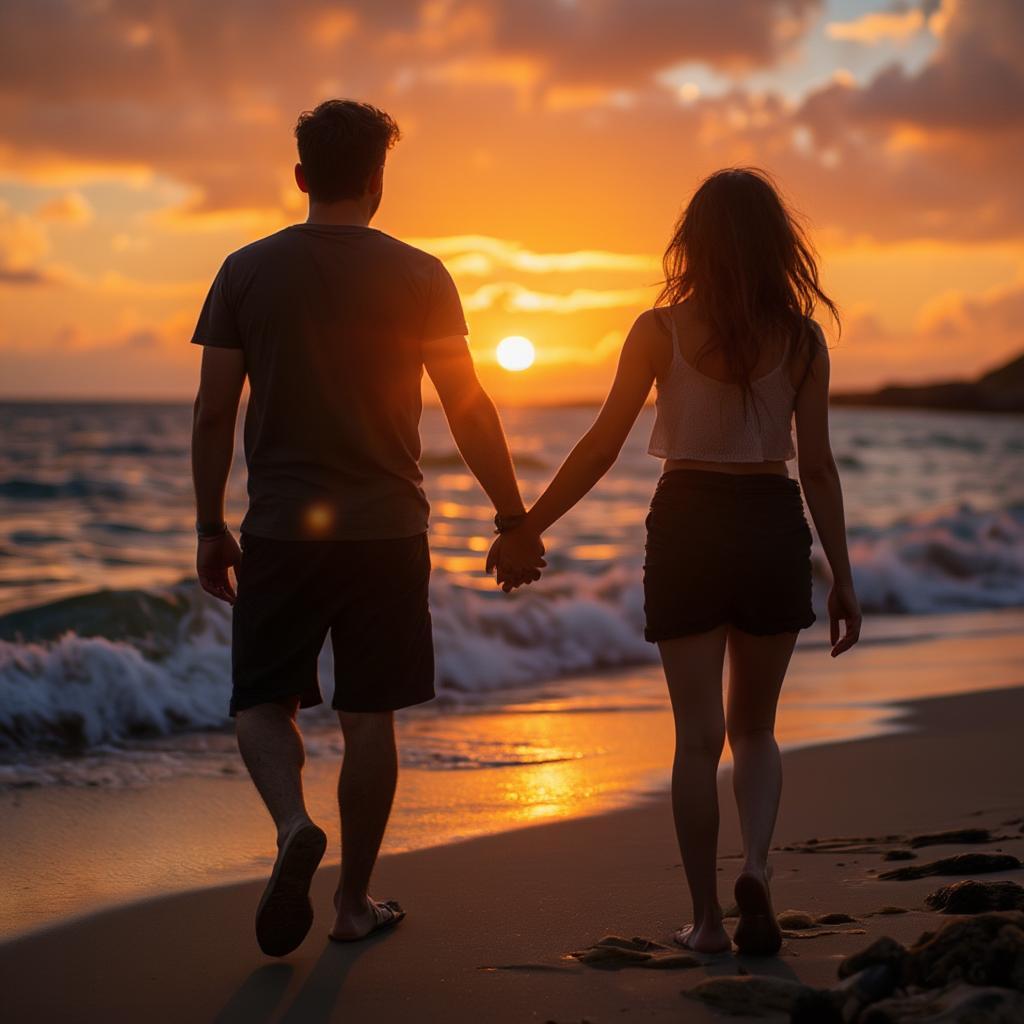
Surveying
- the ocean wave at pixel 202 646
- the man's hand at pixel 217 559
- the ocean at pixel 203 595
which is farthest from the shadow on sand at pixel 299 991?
the ocean wave at pixel 202 646

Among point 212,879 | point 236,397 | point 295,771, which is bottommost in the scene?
point 212,879

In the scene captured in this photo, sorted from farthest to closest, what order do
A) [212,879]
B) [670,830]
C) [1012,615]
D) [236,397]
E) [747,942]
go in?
[1012,615] < [670,830] < [212,879] < [236,397] < [747,942]

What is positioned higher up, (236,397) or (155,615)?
(236,397)

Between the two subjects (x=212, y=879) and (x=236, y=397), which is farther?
(x=212, y=879)

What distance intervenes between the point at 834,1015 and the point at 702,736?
2.71 ft

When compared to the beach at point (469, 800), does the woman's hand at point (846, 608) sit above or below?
above

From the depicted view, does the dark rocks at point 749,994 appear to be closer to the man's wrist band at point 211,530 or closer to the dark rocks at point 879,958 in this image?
the dark rocks at point 879,958

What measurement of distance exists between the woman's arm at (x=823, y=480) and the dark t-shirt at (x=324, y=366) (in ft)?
3.47

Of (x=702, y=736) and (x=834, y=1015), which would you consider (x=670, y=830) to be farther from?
(x=834, y=1015)

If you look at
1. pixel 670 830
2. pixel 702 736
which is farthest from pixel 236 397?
pixel 670 830

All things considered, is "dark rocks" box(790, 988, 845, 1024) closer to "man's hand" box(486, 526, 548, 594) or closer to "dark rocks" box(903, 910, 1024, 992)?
"dark rocks" box(903, 910, 1024, 992)

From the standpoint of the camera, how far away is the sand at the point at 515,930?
3.25 m

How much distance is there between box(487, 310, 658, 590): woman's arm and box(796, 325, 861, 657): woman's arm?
A: 41 cm

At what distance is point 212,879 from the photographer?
452 centimetres
